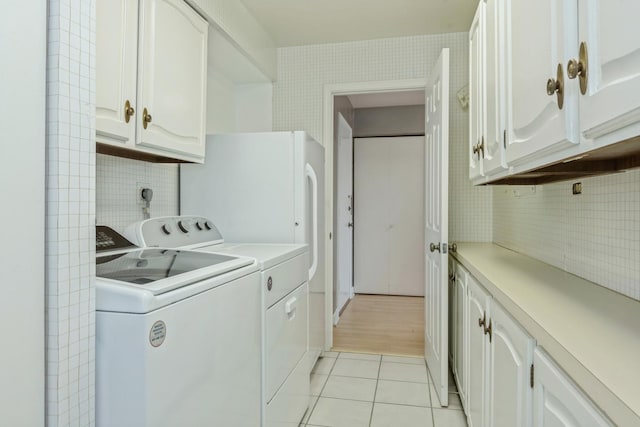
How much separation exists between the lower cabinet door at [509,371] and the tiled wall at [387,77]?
1.59 meters

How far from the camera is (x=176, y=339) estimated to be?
1.01m

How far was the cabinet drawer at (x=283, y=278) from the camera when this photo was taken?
162cm

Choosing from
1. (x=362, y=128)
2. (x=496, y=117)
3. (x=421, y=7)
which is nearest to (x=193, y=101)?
(x=496, y=117)

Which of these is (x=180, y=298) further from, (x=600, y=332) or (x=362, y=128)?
(x=362, y=128)

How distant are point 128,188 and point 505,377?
1.76m

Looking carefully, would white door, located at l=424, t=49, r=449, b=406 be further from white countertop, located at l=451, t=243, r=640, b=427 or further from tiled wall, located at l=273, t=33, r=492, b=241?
white countertop, located at l=451, t=243, r=640, b=427

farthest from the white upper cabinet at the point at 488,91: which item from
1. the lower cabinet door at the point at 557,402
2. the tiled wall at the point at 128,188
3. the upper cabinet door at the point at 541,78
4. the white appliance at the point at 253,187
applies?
the tiled wall at the point at 128,188

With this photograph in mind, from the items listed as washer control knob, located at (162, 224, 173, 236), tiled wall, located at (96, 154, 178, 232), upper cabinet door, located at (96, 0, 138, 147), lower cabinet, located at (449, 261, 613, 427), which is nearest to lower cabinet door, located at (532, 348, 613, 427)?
lower cabinet, located at (449, 261, 613, 427)

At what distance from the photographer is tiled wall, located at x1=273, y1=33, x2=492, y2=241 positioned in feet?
9.30

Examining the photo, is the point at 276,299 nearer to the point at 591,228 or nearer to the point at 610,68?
the point at 591,228

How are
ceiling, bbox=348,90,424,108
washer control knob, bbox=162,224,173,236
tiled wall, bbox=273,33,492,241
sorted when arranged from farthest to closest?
ceiling, bbox=348,90,424,108 < tiled wall, bbox=273,33,492,241 < washer control knob, bbox=162,224,173,236

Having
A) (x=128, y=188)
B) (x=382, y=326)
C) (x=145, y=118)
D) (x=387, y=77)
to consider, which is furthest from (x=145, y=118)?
(x=382, y=326)

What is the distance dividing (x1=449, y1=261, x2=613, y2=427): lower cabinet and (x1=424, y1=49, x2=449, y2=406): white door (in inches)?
4.0

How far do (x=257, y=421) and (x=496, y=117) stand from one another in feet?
4.86
